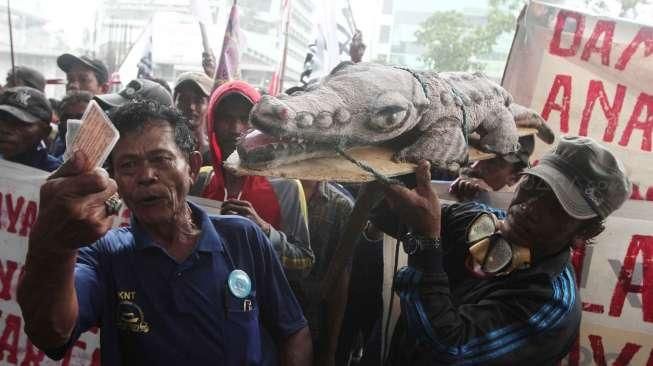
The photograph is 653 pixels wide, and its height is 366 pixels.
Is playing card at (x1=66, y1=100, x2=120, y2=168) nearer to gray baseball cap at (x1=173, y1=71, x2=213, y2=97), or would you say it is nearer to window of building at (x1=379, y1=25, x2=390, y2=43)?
gray baseball cap at (x1=173, y1=71, x2=213, y2=97)

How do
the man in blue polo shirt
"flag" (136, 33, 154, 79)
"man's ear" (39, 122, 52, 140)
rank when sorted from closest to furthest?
1. the man in blue polo shirt
2. "man's ear" (39, 122, 52, 140)
3. "flag" (136, 33, 154, 79)

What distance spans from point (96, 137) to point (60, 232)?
198 mm

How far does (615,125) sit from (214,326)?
6.40 ft

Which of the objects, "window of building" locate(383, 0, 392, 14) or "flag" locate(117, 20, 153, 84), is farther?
"window of building" locate(383, 0, 392, 14)

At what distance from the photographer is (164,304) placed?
1503 millimetres

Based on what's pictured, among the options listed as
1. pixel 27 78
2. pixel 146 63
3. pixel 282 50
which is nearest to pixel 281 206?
pixel 282 50

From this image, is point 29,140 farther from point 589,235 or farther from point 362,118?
point 589,235

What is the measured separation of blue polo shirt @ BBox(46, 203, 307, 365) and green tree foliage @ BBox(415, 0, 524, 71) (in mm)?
23979

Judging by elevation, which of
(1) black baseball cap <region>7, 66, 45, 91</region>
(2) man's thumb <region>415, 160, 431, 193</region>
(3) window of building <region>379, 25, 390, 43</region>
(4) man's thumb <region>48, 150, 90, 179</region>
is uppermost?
(4) man's thumb <region>48, 150, 90, 179</region>

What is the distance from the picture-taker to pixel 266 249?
1728mm

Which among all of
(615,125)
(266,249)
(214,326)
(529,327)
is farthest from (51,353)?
(615,125)

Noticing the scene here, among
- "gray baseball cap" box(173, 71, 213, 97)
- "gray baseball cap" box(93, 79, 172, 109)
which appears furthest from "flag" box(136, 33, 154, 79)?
"gray baseball cap" box(93, 79, 172, 109)

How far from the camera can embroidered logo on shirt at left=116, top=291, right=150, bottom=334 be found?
1480 millimetres

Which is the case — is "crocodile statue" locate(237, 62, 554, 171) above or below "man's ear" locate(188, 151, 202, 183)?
above
